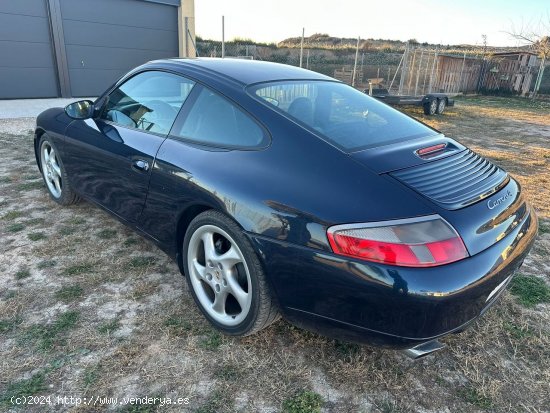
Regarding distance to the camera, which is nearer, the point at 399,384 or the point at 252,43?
the point at 399,384

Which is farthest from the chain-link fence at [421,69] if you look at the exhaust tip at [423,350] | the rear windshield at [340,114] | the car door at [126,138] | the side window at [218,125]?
the exhaust tip at [423,350]

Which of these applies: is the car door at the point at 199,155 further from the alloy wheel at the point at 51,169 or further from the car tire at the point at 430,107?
the car tire at the point at 430,107

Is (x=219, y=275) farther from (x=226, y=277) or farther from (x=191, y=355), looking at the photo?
(x=191, y=355)

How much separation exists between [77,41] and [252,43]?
1606 centimetres

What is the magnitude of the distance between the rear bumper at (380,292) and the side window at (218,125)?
58cm

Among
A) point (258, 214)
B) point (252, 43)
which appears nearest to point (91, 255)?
point (258, 214)

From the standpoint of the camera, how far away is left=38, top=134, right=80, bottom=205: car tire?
12.0ft

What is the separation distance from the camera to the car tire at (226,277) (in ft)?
6.44

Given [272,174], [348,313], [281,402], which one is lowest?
[281,402]

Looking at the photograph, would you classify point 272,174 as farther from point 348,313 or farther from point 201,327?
point 201,327

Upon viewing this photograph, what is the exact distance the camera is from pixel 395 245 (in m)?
1.60

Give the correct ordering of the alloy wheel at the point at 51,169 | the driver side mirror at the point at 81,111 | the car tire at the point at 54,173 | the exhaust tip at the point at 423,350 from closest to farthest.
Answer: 1. the exhaust tip at the point at 423,350
2. the driver side mirror at the point at 81,111
3. the car tire at the point at 54,173
4. the alloy wheel at the point at 51,169

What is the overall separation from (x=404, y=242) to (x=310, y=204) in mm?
426

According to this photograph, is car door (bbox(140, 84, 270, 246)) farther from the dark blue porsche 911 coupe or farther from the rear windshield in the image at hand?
the rear windshield
